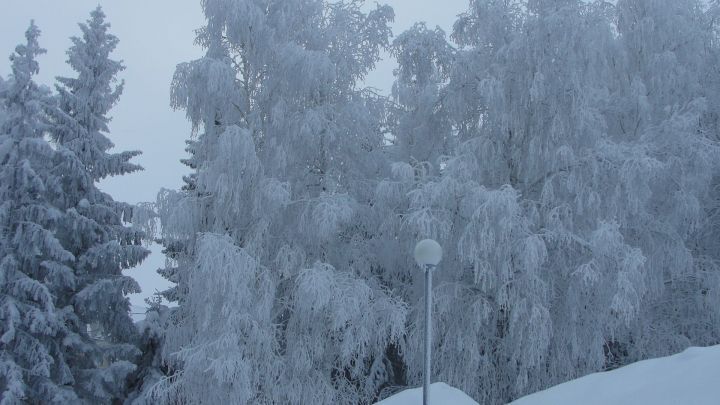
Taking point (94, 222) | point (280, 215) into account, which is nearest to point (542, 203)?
point (280, 215)

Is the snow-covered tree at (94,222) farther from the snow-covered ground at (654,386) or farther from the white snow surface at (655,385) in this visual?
the white snow surface at (655,385)

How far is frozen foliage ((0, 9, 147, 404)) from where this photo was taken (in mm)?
13117

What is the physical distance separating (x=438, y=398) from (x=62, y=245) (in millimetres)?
9993

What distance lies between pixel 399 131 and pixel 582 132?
3738 mm

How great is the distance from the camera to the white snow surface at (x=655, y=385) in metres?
5.02

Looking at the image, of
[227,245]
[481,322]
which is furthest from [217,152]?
[481,322]

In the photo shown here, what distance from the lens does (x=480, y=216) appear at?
36.2ft

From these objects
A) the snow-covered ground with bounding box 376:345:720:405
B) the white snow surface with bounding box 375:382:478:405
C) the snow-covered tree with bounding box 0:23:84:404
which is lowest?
the white snow surface with bounding box 375:382:478:405

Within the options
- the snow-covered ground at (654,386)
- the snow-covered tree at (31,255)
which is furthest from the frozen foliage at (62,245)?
the snow-covered ground at (654,386)

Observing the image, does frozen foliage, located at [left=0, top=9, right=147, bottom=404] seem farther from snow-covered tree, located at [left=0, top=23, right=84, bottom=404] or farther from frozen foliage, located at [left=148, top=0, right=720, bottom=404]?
frozen foliage, located at [left=148, top=0, right=720, bottom=404]

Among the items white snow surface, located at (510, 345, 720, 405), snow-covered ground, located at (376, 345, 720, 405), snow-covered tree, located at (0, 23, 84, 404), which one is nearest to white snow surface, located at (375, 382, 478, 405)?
snow-covered ground, located at (376, 345, 720, 405)

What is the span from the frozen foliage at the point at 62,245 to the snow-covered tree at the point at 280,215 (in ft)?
6.53

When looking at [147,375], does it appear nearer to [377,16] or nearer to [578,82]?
[377,16]

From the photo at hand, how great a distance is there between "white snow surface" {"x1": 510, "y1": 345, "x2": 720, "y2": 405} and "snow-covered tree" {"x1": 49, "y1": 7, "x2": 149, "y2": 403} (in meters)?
9.84
